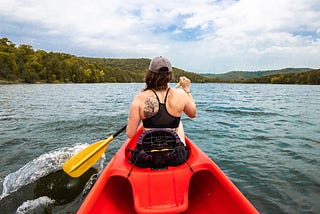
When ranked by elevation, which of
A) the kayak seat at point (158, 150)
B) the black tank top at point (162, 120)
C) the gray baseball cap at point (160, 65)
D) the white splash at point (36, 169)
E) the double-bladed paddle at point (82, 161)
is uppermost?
the gray baseball cap at point (160, 65)

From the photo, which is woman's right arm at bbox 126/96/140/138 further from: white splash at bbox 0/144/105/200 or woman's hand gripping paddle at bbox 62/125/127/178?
white splash at bbox 0/144/105/200

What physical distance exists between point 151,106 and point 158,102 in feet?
0.35

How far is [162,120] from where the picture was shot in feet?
10.0

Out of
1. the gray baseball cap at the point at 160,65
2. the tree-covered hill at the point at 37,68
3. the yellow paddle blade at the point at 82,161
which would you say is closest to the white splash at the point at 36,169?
the yellow paddle blade at the point at 82,161

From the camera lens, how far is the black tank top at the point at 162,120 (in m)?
3.03

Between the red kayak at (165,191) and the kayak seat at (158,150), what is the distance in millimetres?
81

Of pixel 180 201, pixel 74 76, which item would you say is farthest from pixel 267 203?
pixel 74 76

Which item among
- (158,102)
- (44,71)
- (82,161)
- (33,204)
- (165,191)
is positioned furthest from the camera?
(44,71)

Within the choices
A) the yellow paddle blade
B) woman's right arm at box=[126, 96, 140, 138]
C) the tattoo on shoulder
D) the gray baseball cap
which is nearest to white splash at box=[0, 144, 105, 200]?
the yellow paddle blade

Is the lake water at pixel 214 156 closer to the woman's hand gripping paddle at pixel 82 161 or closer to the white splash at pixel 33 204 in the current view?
the white splash at pixel 33 204

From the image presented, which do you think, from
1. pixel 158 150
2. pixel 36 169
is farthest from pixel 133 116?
pixel 36 169

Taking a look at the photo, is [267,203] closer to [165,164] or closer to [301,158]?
[165,164]

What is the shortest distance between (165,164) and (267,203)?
2227 mm

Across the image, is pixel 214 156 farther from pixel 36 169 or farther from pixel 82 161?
pixel 36 169
